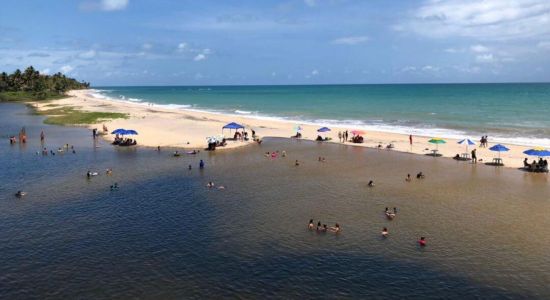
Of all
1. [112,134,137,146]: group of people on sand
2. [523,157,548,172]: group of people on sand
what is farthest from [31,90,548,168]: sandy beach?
[523,157,548,172]: group of people on sand

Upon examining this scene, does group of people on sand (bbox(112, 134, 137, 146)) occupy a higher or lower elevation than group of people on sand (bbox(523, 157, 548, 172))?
higher

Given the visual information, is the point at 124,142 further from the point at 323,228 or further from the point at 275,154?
the point at 323,228

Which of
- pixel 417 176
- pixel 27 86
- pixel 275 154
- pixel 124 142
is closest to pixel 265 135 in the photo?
pixel 275 154

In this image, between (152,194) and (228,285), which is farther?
(152,194)

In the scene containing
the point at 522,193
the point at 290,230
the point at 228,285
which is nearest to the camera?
the point at 228,285

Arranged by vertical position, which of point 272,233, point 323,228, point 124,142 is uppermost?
point 124,142

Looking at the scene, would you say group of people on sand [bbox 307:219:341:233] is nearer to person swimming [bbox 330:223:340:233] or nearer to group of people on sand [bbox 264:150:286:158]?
person swimming [bbox 330:223:340:233]

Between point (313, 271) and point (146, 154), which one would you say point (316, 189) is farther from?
point (146, 154)

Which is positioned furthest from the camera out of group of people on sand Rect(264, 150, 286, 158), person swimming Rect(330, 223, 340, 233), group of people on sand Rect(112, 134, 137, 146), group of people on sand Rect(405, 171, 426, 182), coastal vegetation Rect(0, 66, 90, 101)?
coastal vegetation Rect(0, 66, 90, 101)

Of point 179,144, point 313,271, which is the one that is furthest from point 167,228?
point 179,144
